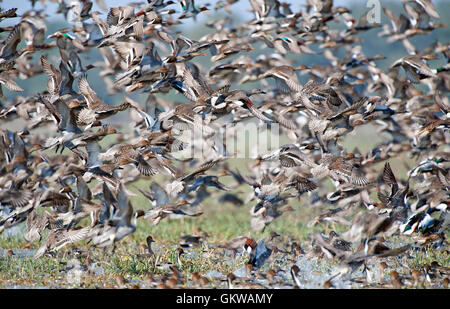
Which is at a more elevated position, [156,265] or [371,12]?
[371,12]

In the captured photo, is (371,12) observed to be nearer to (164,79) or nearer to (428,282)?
(164,79)

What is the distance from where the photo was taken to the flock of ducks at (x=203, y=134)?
7.57 m

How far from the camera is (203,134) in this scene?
863 cm

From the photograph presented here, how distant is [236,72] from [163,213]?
3.40 metres

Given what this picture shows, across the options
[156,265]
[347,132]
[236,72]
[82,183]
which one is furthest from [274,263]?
[236,72]

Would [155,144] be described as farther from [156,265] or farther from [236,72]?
[236,72]

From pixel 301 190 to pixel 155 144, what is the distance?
2234mm

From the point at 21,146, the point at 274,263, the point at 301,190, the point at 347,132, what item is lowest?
the point at 274,263

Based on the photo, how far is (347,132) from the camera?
8.67 metres

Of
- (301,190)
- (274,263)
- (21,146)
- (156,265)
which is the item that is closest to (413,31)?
(301,190)

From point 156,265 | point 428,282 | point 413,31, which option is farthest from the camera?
point 413,31

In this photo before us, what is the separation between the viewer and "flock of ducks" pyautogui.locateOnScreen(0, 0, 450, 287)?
298 inches
